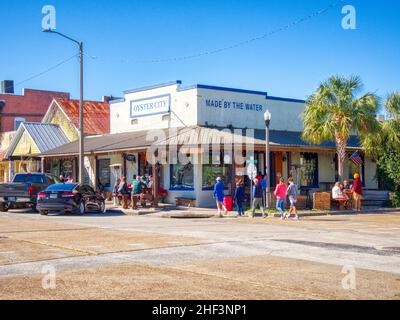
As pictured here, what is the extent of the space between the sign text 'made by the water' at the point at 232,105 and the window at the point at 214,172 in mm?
3067

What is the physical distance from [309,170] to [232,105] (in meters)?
5.84

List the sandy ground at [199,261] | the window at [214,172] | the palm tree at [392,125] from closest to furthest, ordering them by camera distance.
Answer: the sandy ground at [199,261], the window at [214,172], the palm tree at [392,125]

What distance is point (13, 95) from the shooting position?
55188mm

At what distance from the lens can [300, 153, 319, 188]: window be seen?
31.3 m

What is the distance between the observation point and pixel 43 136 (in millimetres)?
37469

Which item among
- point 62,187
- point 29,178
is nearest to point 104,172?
point 29,178

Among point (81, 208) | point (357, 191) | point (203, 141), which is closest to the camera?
point (81, 208)

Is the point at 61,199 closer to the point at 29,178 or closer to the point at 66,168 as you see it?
the point at 29,178

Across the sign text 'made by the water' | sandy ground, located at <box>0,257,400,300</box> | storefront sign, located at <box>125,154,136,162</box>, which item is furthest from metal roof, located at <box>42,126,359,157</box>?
sandy ground, located at <box>0,257,400,300</box>

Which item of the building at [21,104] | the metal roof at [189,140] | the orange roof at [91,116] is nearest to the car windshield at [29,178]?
the metal roof at [189,140]

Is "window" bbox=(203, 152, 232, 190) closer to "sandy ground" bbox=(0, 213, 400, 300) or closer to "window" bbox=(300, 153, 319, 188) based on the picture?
"window" bbox=(300, 153, 319, 188)

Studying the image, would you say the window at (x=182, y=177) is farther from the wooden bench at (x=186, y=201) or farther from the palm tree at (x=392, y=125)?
the palm tree at (x=392, y=125)

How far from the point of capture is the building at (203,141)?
27031 millimetres
